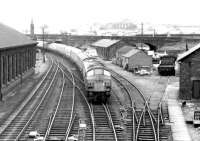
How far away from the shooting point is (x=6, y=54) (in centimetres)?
3409

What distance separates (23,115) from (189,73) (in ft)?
50.1

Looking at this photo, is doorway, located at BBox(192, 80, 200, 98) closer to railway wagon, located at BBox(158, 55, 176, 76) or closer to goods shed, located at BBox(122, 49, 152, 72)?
railway wagon, located at BBox(158, 55, 176, 76)

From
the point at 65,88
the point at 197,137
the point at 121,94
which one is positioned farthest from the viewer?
the point at 65,88

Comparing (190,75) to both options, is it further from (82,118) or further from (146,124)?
(82,118)

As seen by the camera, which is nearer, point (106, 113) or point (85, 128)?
point (85, 128)

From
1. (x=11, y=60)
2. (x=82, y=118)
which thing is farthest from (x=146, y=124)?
(x=11, y=60)

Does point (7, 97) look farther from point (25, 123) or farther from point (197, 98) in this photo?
point (197, 98)

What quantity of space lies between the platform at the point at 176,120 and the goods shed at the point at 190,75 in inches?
56.4

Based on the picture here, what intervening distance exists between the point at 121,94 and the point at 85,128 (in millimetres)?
13446

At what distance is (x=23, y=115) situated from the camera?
85.4 ft

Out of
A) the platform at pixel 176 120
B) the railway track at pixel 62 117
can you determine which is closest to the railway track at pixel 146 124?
the platform at pixel 176 120

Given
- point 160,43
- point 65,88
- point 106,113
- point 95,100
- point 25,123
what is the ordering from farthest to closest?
point 160,43, point 65,88, point 95,100, point 106,113, point 25,123

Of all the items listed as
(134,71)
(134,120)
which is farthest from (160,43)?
(134,120)

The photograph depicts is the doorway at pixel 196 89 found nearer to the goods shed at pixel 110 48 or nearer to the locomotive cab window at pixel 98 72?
the locomotive cab window at pixel 98 72
